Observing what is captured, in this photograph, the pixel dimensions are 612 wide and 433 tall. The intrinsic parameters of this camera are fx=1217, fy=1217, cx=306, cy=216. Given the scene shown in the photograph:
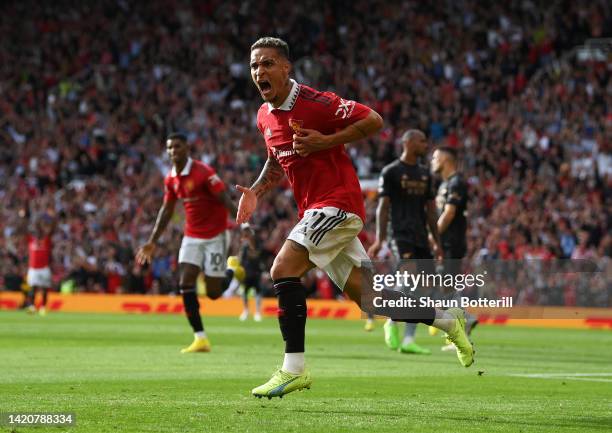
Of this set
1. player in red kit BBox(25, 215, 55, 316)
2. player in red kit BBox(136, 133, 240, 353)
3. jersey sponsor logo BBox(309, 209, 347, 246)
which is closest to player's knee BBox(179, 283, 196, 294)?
player in red kit BBox(136, 133, 240, 353)

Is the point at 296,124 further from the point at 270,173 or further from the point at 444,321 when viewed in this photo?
the point at 444,321

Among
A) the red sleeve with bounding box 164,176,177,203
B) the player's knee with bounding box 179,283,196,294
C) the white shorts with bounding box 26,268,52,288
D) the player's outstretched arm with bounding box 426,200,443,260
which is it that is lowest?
the white shorts with bounding box 26,268,52,288

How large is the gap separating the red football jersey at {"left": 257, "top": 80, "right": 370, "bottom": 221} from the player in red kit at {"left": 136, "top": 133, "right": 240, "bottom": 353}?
6.67 m

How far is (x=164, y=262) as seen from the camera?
34531mm

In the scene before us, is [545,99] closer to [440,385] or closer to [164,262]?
[164,262]

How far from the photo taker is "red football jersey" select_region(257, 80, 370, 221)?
8898 millimetres

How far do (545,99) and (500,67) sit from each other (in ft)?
8.11

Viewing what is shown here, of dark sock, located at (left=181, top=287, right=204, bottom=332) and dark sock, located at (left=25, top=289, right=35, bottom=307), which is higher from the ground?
dark sock, located at (left=181, top=287, right=204, bottom=332)

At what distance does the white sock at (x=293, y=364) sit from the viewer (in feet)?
28.0

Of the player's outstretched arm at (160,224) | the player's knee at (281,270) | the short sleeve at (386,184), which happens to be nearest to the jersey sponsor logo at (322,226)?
the player's knee at (281,270)

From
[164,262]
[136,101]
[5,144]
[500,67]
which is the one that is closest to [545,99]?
[500,67]

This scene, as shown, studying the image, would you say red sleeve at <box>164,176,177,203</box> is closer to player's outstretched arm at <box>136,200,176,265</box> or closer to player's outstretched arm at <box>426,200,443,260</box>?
player's outstretched arm at <box>136,200,176,265</box>

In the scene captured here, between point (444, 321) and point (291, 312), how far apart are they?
1518 millimetres

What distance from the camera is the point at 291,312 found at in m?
8.69
